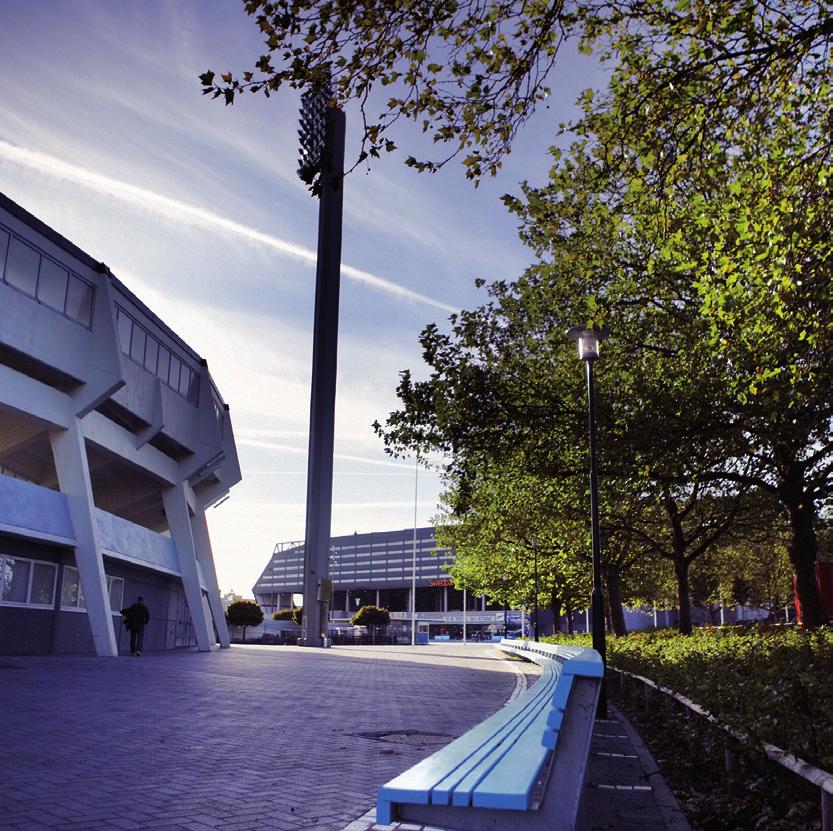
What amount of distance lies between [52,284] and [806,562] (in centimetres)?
2167

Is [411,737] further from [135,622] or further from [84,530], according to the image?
[135,622]

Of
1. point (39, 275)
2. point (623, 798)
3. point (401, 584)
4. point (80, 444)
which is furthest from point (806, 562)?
point (401, 584)

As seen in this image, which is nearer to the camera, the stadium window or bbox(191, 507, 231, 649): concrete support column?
the stadium window

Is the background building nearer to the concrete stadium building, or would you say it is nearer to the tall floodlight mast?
the tall floodlight mast

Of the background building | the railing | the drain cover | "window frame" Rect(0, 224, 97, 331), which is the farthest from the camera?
the background building

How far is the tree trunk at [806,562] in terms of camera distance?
1585 cm

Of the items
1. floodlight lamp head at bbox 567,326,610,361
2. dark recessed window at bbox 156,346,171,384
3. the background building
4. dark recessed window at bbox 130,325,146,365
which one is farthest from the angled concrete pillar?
the background building

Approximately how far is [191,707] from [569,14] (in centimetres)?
995

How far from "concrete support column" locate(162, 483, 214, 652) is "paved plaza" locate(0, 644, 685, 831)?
19.5 m

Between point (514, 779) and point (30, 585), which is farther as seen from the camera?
point (30, 585)

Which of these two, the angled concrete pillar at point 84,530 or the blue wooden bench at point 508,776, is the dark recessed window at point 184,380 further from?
the blue wooden bench at point 508,776

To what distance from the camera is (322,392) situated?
2069 inches

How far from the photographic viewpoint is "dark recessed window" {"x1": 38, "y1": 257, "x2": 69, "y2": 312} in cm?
2467

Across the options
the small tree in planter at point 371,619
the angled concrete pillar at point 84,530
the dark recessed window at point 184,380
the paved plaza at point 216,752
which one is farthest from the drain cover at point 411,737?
the small tree in planter at point 371,619
